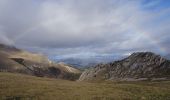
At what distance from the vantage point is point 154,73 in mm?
136625

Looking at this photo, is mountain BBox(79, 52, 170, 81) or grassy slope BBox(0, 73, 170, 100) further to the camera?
mountain BBox(79, 52, 170, 81)

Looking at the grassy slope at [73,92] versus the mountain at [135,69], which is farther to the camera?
the mountain at [135,69]

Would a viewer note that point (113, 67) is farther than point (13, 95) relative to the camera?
Yes

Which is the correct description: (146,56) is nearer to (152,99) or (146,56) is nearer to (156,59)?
(156,59)

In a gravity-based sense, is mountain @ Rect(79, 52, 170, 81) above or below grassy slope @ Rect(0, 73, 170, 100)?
above

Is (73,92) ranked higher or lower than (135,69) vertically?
lower

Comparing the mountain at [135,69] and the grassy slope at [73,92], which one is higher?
the mountain at [135,69]

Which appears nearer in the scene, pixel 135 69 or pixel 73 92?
pixel 73 92

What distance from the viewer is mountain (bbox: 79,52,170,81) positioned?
451 ft

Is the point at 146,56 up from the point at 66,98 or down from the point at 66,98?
up

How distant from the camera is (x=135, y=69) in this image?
144 m

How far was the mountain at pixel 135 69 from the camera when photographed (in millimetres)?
137375

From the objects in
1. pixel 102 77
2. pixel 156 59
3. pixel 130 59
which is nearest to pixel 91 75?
pixel 102 77

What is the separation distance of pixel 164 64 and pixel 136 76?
18.2 meters
